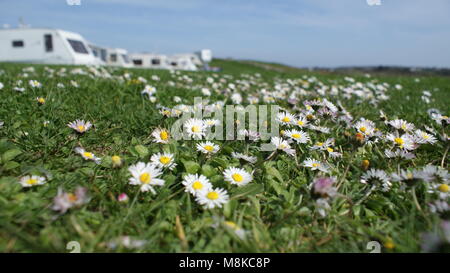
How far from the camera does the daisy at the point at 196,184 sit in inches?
53.5

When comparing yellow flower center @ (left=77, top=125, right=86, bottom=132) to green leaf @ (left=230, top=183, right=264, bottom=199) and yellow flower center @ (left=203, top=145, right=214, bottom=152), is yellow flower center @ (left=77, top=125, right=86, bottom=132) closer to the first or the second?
yellow flower center @ (left=203, top=145, right=214, bottom=152)

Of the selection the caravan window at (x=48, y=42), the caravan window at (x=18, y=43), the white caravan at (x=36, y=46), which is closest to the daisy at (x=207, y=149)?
the white caravan at (x=36, y=46)

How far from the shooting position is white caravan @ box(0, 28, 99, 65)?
18016 millimetres

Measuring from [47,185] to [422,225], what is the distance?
66.8 inches

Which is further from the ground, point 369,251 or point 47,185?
point 47,185

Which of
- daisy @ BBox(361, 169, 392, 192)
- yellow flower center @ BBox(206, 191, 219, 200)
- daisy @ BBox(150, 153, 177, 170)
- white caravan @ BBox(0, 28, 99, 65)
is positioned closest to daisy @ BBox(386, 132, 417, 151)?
daisy @ BBox(361, 169, 392, 192)

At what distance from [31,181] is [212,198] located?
33.6 inches

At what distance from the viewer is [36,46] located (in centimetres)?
1817

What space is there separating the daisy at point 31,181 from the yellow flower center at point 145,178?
47cm

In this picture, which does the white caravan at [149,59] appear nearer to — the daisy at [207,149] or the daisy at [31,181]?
the daisy at [207,149]

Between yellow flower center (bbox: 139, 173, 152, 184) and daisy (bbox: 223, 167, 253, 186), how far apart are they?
15.0 inches

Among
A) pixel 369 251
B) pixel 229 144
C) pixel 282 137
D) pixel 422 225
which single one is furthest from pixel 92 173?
pixel 422 225

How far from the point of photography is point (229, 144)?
6.88ft
